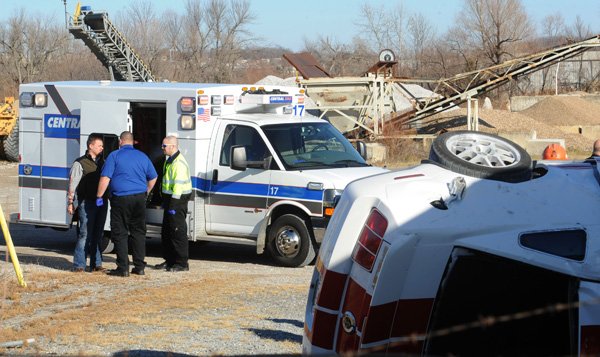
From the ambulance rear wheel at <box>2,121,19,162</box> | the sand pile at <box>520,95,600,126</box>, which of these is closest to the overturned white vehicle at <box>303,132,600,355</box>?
the ambulance rear wheel at <box>2,121,19,162</box>

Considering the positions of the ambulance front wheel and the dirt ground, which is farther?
the ambulance front wheel

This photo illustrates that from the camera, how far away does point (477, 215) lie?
4234 millimetres

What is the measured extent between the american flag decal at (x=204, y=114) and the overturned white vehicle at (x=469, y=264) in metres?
8.72

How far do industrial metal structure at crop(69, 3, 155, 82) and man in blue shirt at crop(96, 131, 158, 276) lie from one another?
112 ft

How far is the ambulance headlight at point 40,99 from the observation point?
14.4m

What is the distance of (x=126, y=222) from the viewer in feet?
38.9

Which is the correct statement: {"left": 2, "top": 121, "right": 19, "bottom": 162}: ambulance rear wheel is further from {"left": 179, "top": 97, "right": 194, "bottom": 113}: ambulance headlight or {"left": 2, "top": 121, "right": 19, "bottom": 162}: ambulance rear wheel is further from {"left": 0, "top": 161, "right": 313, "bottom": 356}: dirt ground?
{"left": 179, "top": 97, "right": 194, "bottom": 113}: ambulance headlight

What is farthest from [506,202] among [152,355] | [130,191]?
[130,191]

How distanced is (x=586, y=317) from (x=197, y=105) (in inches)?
381

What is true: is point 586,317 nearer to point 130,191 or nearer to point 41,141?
point 130,191

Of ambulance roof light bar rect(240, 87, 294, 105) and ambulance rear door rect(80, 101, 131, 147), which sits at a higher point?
ambulance roof light bar rect(240, 87, 294, 105)

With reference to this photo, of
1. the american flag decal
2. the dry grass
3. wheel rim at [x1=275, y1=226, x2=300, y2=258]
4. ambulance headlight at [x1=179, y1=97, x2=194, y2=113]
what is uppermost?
ambulance headlight at [x1=179, y1=97, x2=194, y2=113]

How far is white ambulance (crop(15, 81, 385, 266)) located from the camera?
1273 centimetres

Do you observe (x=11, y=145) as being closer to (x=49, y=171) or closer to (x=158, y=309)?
(x=49, y=171)
